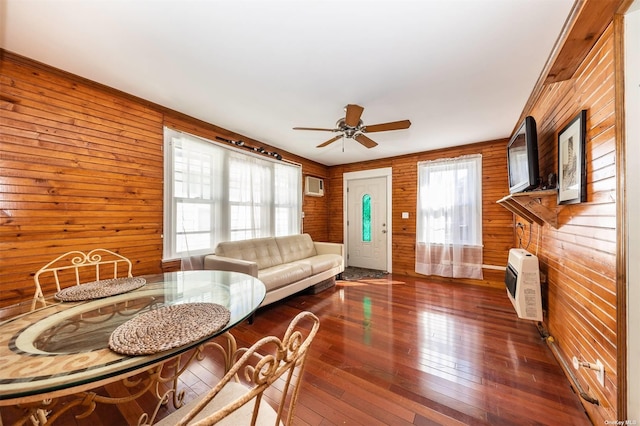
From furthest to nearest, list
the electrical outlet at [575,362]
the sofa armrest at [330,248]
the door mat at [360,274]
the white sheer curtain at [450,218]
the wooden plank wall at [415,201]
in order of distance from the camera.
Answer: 1. the door mat at [360,274]
2. the sofa armrest at [330,248]
3. the white sheer curtain at [450,218]
4. the wooden plank wall at [415,201]
5. the electrical outlet at [575,362]

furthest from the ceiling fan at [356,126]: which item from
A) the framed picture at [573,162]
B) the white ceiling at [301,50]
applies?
the framed picture at [573,162]

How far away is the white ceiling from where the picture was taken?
144cm

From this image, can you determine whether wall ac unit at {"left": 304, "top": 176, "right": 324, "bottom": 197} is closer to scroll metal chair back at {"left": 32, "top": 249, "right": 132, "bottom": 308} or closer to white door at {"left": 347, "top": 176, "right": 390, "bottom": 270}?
white door at {"left": 347, "top": 176, "right": 390, "bottom": 270}

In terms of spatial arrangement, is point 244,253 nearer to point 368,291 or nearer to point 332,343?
point 332,343

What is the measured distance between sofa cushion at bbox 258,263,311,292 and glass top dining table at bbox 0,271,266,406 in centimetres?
120

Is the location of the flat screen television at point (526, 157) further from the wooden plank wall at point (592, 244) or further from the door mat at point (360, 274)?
the door mat at point (360, 274)

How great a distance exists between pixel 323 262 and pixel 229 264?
1513 millimetres

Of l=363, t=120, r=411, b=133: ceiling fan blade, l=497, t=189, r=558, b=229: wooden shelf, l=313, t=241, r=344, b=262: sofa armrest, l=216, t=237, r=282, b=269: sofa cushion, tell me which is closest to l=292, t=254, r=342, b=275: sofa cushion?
l=313, t=241, r=344, b=262: sofa armrest

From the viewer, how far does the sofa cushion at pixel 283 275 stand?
2.82 m

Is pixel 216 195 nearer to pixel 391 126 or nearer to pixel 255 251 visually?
pixel 255 251

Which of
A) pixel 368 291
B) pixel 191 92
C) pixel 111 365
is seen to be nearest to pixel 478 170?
pixel 368 291

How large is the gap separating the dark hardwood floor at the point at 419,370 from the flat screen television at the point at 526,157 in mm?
1454

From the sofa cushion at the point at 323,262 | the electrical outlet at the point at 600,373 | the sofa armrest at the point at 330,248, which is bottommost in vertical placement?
the electrical outlet at the point at 600,373

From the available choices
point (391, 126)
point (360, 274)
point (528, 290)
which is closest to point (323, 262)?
point (360, 274)
